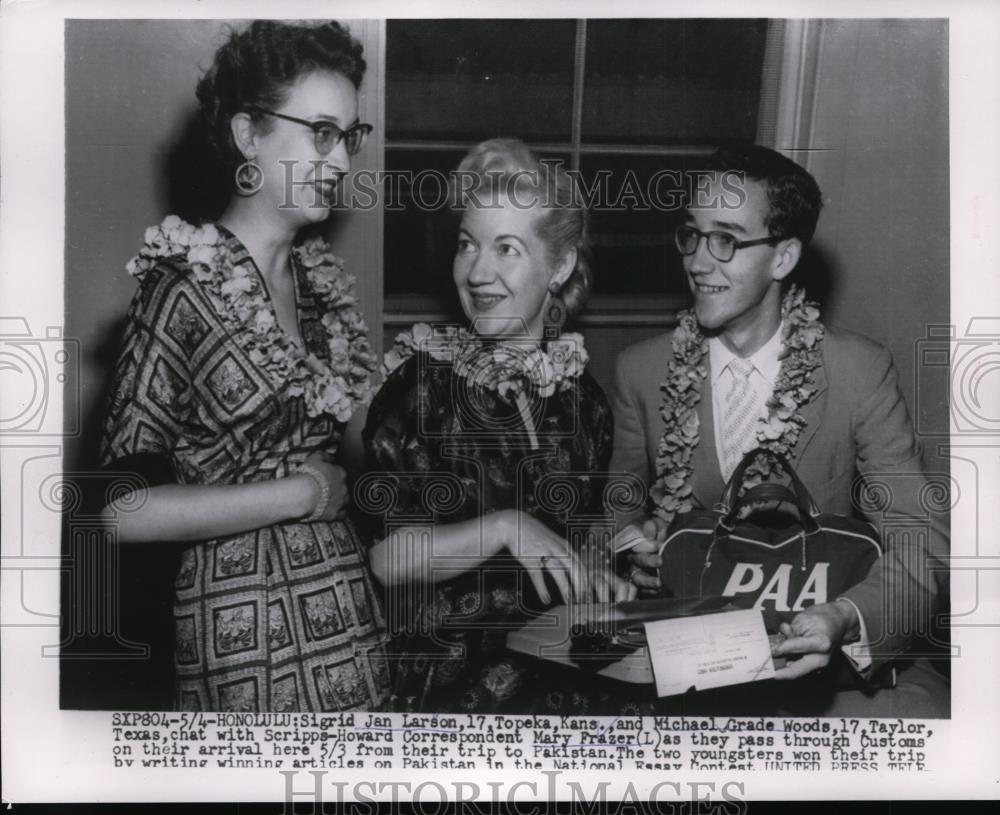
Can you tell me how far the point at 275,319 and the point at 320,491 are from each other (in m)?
0.56

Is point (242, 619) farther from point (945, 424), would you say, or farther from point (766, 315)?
point (945, 424)

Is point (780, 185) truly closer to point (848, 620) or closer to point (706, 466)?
point (706, 466)

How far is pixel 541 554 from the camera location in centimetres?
316

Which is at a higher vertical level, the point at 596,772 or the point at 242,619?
the point at 242,619

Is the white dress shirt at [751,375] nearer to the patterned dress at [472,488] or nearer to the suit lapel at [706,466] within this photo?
the suit lapel at [706,466]

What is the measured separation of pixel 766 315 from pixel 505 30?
124 cm

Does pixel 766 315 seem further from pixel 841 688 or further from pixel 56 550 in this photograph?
pixel 56 550

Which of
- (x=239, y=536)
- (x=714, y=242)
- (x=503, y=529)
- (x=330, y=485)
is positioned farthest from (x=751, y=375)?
(x=239, y=536)

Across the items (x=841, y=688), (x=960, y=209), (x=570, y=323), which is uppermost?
(x=960, y=209)

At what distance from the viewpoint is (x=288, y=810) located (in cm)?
323

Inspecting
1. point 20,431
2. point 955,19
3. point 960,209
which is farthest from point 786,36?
point 20,431

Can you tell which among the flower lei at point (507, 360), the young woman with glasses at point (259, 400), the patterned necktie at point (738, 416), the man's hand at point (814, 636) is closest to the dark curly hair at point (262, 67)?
the young woman with glasses at point (259, 400)

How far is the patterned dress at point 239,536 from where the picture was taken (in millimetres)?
3098

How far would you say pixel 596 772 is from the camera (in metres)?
3.23
